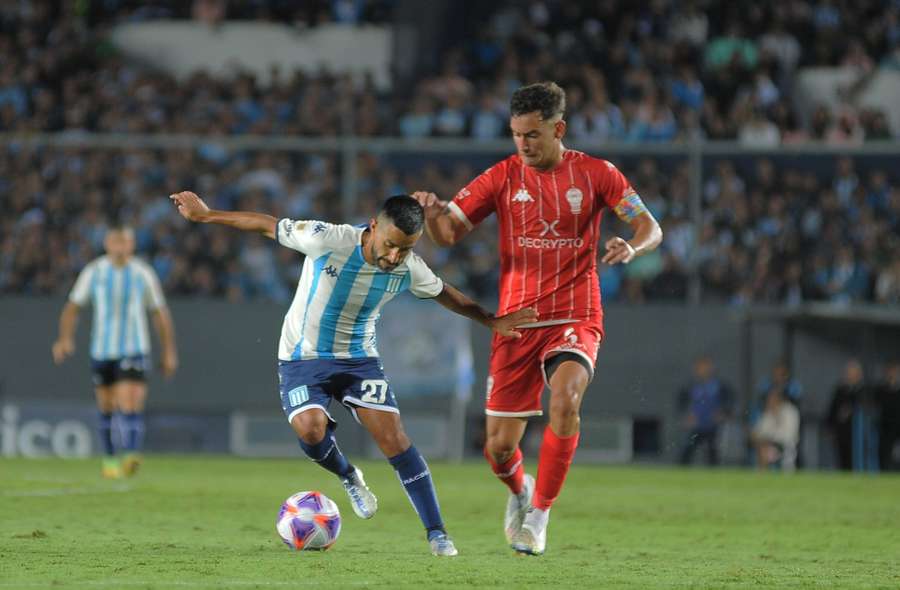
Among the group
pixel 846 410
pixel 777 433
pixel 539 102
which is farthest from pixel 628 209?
pixel 846 410

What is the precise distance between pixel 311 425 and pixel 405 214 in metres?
1.40

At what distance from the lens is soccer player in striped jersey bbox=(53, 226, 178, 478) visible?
15.5m

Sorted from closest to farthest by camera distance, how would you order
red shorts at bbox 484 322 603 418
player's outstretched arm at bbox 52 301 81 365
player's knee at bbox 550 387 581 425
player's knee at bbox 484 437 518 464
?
player's knee at bbox 550 387 581 425
red shorts at bbox 484 322 603 418
player's knee at bbox 484 437 518 464
player's outstretched arm at bbox 52 301 81 365

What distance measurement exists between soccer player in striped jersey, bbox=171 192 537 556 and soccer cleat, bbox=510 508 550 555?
352 mm

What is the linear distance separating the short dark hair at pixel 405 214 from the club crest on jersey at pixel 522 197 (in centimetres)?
100

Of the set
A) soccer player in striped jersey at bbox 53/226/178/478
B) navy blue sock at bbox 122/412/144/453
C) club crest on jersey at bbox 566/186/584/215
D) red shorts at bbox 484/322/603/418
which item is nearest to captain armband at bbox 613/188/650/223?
club crest on jersey at bbox 566/186/584/215

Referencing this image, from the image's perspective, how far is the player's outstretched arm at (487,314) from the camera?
8.66 m

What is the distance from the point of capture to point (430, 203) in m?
8.73

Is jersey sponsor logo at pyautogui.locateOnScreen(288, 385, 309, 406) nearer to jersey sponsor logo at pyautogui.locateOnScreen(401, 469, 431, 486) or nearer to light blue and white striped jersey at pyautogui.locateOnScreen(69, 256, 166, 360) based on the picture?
jersey sponsor logo at pyautogui.locateOnScreen(401, 469, 431, 486)

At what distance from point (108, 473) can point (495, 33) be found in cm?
1324

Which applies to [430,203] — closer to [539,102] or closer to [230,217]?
[539,102]

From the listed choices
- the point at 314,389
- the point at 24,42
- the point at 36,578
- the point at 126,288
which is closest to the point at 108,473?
the point at 126,288

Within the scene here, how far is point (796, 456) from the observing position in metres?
20.4

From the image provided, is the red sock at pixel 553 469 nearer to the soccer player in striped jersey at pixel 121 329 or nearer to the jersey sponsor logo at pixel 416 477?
the jersey sponsor logo at pixel 416 477
